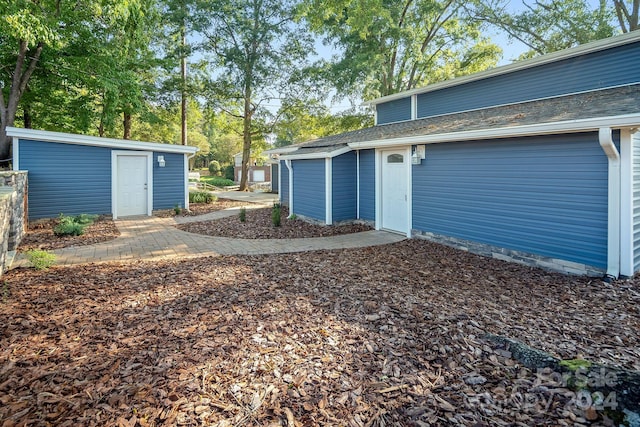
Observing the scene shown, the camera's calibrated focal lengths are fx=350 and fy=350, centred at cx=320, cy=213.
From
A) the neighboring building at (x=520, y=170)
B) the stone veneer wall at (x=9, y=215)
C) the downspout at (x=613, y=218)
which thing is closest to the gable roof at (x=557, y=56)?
the neighboring building at (x=520, y=170)

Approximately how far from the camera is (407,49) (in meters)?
18.2

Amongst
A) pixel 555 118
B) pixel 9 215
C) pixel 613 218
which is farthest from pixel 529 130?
pixel 9 215

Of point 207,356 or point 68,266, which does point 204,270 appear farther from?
point 207,356

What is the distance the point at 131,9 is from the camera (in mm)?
10898

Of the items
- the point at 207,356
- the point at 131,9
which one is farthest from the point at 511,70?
the point at 131,9

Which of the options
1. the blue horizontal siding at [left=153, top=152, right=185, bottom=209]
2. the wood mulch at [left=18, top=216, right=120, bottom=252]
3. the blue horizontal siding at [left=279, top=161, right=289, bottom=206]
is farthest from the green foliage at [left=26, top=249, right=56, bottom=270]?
the blue horizontal siding at [left=279, top=161, right=289, bottom=206]

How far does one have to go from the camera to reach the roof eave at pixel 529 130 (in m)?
4.64

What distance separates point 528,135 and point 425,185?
2458 mm

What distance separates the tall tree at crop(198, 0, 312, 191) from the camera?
63.8 ft

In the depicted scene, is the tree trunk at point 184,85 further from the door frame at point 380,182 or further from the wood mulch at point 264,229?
the door frame at point 380,182

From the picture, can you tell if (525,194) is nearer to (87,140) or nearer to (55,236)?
(55,236)

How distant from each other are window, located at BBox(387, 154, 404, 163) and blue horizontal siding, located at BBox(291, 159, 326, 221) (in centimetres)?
184

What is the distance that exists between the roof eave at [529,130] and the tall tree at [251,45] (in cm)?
1477

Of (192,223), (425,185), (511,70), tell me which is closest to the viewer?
(425,185)
